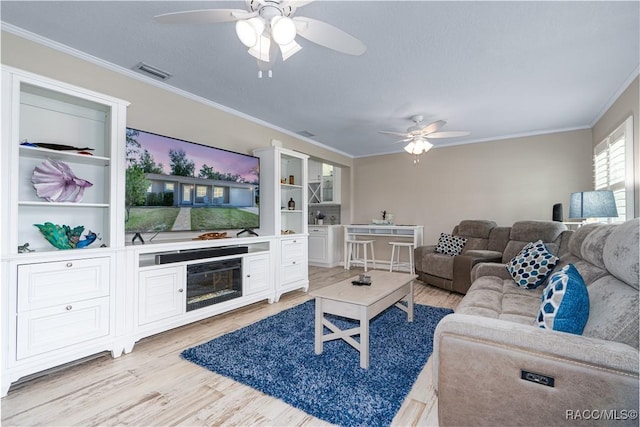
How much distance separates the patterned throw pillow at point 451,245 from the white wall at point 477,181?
0.89 metres

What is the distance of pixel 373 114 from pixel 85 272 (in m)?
3.49

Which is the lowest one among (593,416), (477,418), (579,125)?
(477,418)

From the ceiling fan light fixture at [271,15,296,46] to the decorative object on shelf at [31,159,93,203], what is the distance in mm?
1882

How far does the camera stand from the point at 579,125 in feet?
14.4

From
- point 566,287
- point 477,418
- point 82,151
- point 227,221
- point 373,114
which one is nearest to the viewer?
point 477,418

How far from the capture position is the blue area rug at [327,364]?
1657mm

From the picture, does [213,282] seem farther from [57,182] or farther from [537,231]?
[537,231]

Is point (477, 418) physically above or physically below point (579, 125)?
below

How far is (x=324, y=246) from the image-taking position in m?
6.19

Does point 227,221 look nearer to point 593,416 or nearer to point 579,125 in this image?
point 593,416

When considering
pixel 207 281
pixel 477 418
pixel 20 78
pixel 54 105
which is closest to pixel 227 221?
pixel 207 281

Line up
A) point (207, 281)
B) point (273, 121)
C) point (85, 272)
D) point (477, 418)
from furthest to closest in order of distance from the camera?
point (273, 121) < point (207, 281) < point (85, 272) < point (477, 418)

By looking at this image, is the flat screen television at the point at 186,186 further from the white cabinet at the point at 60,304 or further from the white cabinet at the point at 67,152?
the white cabinet at the point at 60,304

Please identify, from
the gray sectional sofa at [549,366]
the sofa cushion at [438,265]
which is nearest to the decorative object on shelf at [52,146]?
the gray sectional sofa at [549,366]
